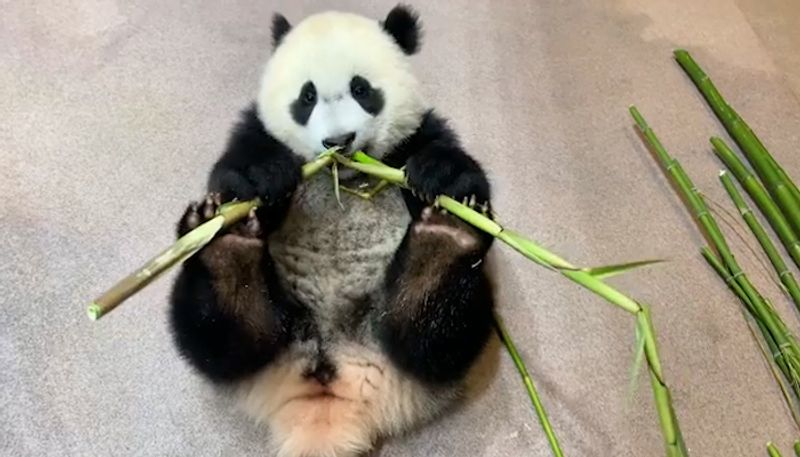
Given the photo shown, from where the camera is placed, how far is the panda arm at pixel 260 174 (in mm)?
1344

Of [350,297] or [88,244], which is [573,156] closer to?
[350,297]

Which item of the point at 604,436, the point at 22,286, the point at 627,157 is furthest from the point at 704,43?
the point at 22,286

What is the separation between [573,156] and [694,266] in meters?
0.34

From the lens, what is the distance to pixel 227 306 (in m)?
1.35

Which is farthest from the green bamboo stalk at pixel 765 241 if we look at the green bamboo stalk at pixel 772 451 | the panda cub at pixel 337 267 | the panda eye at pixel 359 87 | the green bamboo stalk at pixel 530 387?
the panda eye at pixel 359 87

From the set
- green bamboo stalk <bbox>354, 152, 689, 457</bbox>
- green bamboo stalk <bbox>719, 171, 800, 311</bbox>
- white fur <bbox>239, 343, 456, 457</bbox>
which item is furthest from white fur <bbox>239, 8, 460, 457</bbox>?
green bamboo stalk <bbox>719, 171, 800, 311</bbox>

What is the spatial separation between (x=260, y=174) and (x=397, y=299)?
270mm

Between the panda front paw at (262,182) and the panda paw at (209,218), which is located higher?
the panda front paw at (262,182)

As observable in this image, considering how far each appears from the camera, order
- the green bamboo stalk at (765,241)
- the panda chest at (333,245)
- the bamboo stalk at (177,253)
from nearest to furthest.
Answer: the bamboo stalk at (177,253) < the panda chest at (333,245) < the green bamboo stalk at (765,241)

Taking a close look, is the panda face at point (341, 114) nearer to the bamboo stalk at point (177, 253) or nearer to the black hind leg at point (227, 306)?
the bamboo stalk at point (177, 253)

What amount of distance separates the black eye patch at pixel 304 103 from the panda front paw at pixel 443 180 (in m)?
0.17

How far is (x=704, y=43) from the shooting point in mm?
2207

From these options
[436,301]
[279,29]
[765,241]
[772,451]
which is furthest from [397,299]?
[765,241]

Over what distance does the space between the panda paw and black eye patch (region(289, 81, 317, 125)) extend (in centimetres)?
17
